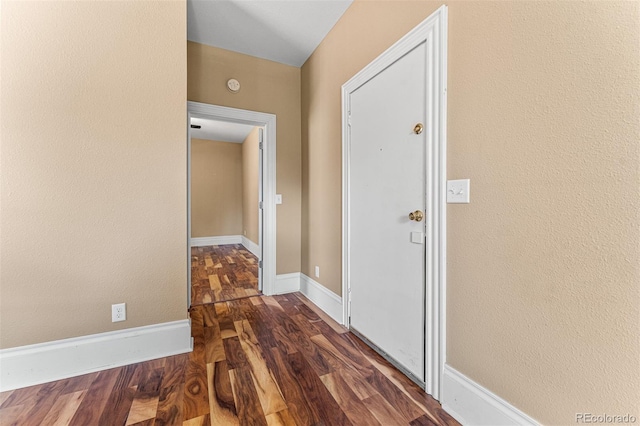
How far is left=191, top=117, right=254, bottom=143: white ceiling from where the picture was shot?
4.86 meters

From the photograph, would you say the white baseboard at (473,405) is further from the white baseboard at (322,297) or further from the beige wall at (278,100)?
the beige wall at (278,100)

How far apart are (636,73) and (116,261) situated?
2.52 metres

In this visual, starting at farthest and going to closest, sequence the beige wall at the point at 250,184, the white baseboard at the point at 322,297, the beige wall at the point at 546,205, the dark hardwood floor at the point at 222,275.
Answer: the beige wall at the point at 250,184
the dark hardwood floor at the point at 222,275
the white baseboard at the point at 322,297
the beige wall at the point at 546,205

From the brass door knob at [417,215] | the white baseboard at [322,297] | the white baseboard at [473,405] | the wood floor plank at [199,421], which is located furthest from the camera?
the white baseboard at [322,297]

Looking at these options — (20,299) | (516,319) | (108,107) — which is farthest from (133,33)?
(516,319)

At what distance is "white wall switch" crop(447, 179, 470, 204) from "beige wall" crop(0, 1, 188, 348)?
5.54ft

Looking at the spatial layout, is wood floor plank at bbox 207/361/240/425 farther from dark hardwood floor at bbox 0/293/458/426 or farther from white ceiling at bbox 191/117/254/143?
white ceiling at bbox 191/117/254/143

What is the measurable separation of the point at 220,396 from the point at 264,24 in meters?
2.83

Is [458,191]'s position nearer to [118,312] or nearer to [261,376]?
[261,376]

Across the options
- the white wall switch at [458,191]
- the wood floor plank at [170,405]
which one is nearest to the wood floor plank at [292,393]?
the wood floor plank at [170,405]

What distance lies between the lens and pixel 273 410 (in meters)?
1.29

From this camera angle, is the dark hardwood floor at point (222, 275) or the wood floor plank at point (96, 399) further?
the dark hardwood floor at point (222, 275)

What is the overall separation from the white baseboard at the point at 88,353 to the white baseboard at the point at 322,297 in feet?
3.82

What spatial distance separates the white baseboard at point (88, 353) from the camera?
1.45m
